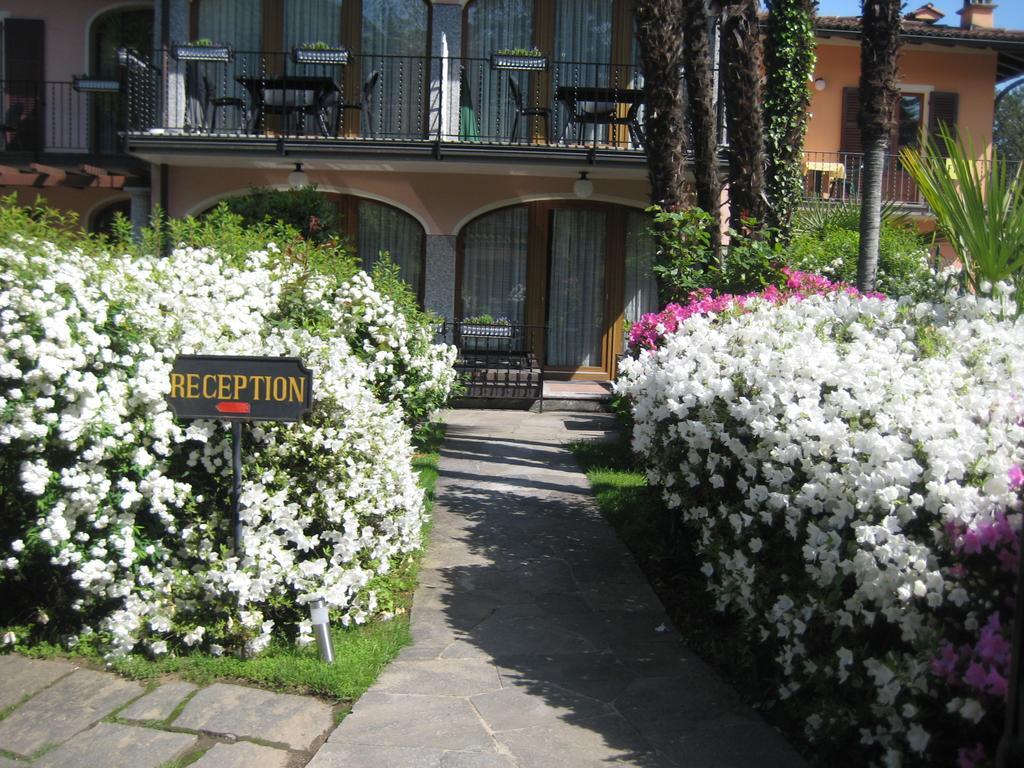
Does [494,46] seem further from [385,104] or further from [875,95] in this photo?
[875,95]

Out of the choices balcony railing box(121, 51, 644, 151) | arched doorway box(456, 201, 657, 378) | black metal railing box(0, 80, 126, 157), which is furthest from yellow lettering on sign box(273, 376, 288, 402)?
black metal railing box(0, 80, 126, 157)

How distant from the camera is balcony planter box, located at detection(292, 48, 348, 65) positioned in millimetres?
13641

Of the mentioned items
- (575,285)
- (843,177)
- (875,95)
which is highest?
(843,177)

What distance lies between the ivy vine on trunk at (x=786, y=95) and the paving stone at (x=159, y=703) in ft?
31.7

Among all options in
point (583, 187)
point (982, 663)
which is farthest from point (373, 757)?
point (583, 187)

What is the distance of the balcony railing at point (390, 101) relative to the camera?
45.3 ft

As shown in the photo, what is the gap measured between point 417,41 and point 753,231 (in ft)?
27.1

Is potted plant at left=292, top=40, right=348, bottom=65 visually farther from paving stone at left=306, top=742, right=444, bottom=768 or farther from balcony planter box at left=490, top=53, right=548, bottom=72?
paving stone at left=306, top=742, right=444, bottom=768

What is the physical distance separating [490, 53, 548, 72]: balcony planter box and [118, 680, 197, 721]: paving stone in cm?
1066

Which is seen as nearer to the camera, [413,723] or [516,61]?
[413,723]

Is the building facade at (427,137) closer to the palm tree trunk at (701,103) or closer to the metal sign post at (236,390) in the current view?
the palm tree trunk at (701,103)

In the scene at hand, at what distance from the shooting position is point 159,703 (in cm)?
442

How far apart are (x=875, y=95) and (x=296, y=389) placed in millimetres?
5671

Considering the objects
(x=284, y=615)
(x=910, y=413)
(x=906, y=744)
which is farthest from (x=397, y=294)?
(x=906, y=744)
